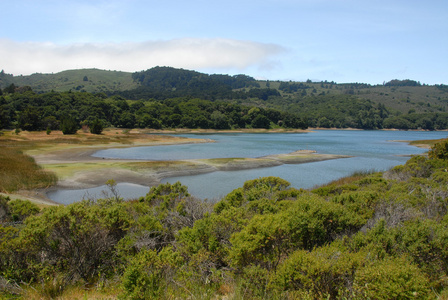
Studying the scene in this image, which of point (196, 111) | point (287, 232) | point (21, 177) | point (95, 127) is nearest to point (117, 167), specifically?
point (21, 177)

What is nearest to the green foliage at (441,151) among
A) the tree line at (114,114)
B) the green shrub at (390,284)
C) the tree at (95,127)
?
the green shrub at (390,284)

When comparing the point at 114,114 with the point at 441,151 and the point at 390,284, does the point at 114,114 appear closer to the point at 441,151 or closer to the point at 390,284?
the point at 441,151

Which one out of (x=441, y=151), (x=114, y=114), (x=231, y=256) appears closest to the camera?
(x=231, y=256)

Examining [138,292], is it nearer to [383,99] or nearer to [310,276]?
[310,276]

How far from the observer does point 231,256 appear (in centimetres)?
517

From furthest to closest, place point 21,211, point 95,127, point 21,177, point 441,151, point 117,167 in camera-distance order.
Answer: point 95,127 → point 117,167 → point 441,151 → point 21,177 → point 21,211

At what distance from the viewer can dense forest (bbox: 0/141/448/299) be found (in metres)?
4.37

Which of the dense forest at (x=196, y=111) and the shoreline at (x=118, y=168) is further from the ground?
the dense forest at (x=196, y=111)

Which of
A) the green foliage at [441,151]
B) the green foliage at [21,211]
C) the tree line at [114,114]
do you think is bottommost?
the green foliage at [21,211]

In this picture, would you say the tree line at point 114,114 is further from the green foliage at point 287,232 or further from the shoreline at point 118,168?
the green foliage at point 287,232

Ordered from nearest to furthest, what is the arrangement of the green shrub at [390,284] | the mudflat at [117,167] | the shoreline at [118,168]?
the green shrub at [390,284], the shoreline at [118,168], the mudflat at [117,167]

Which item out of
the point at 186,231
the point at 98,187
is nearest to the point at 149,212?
the point at 186,231

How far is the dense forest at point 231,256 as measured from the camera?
4371mm

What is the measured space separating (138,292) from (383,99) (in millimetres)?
218811
